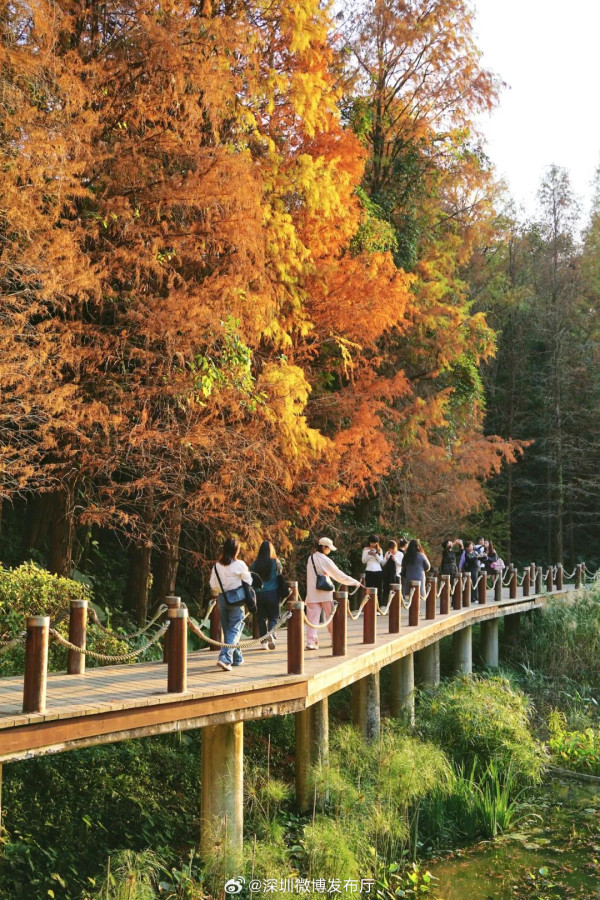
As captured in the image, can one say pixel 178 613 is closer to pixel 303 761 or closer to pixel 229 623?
pixel 229 623

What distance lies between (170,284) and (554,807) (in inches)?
348

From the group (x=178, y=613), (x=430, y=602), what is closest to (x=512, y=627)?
(x=430, y=602)

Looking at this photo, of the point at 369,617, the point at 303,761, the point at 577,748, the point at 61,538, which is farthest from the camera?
the point at 577,748

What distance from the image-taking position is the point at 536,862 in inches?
403

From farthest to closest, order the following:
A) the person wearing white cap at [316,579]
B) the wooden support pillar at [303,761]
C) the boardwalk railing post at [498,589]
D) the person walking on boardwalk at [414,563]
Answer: the boardwalk railing post at [498,589] < the person walking on boardwalk at [414,563] < the person wearing white cap at [316,579] < the wooden support pillar at [303,761]

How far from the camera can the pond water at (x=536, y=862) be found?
372 inches

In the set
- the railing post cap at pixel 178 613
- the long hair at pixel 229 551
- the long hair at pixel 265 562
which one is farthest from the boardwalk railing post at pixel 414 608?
the railing post cap at pixel 178 613

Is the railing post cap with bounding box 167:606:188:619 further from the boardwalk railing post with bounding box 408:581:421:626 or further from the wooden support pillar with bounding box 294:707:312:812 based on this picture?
the boardwalk railing post with bounding box 408:581:421:626

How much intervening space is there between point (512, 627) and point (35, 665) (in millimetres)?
19522

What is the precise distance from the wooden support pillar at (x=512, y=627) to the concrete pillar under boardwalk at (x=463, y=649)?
14.8 ft

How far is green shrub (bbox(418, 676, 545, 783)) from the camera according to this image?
12.6 metres

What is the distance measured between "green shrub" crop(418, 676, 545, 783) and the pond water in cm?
61

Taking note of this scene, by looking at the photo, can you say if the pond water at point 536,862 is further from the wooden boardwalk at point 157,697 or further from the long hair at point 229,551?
the long hair at point 229,551

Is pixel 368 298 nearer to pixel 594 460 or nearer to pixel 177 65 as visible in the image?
pixel 177 65
